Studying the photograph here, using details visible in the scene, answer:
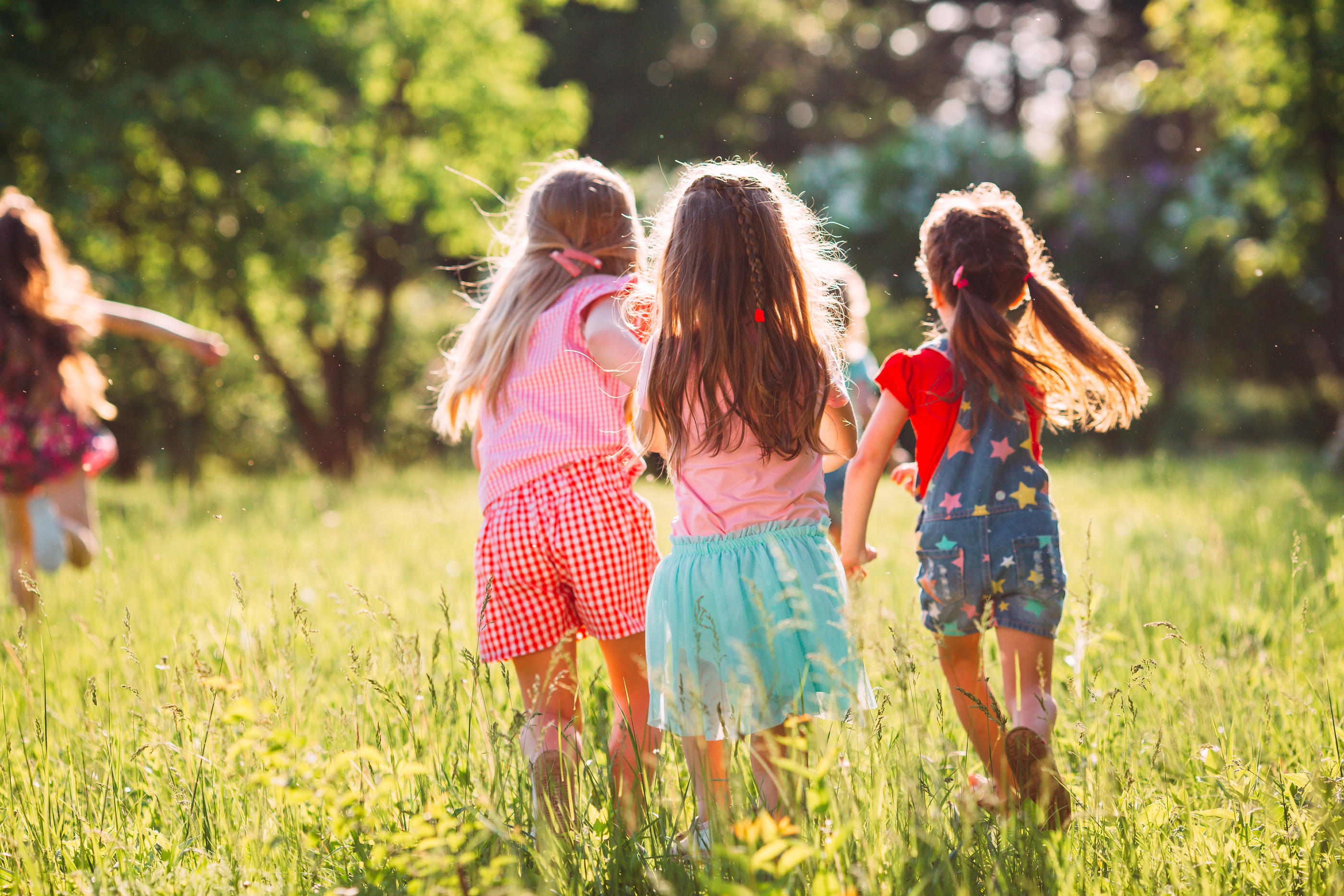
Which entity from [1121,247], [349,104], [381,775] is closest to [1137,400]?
[381,775]

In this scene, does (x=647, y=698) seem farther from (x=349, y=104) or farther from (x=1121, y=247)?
(x=1121, y=247)

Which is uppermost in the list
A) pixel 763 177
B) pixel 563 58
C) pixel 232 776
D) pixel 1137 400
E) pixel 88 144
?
pixel 563 58

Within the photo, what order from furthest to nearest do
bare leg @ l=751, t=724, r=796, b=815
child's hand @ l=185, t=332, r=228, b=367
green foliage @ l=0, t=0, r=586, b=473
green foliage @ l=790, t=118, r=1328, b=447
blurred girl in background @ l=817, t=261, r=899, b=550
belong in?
green foliage @ l=790, t=118, r=1328, b=447, green foliage @ l=0, t=0, r=586, b=473, child's hand @ l=185, t=332, r=228, b=367, blurred girl in background @ l=817, t=261, r=899, b=550, bare leg @ l=751, t=724, r=796, b=815

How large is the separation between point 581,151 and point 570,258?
19.4 m

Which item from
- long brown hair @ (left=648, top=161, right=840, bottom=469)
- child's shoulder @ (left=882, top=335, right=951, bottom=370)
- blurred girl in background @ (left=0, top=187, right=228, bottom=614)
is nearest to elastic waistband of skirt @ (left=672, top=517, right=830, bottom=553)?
long brown hair @ (left=648, top=161, right=840, bottom=469)

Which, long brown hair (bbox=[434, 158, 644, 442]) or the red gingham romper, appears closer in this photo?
the red gingham romper

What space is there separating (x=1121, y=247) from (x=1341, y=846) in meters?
13.6

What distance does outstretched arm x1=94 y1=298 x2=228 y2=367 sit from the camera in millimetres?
4285

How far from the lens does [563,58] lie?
68.1 ft

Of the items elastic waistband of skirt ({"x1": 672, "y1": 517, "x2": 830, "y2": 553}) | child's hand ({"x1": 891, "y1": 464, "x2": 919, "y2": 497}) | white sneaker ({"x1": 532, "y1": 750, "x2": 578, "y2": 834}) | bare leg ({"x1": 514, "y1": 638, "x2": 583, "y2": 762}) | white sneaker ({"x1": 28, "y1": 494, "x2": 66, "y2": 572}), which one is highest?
child's hand ({"x1": 891, "y1": 464, "x2": 919, "y2": 497})

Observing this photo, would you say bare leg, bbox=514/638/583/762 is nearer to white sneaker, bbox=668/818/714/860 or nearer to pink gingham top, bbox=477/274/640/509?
white sneaker, bbox=668/818/714/860

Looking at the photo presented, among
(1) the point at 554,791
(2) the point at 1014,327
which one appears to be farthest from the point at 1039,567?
(1) the point at 554,791

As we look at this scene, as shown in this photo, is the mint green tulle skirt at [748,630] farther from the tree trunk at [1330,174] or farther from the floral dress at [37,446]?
the tree trunk at [1330,174]

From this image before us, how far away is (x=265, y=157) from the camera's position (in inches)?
376
